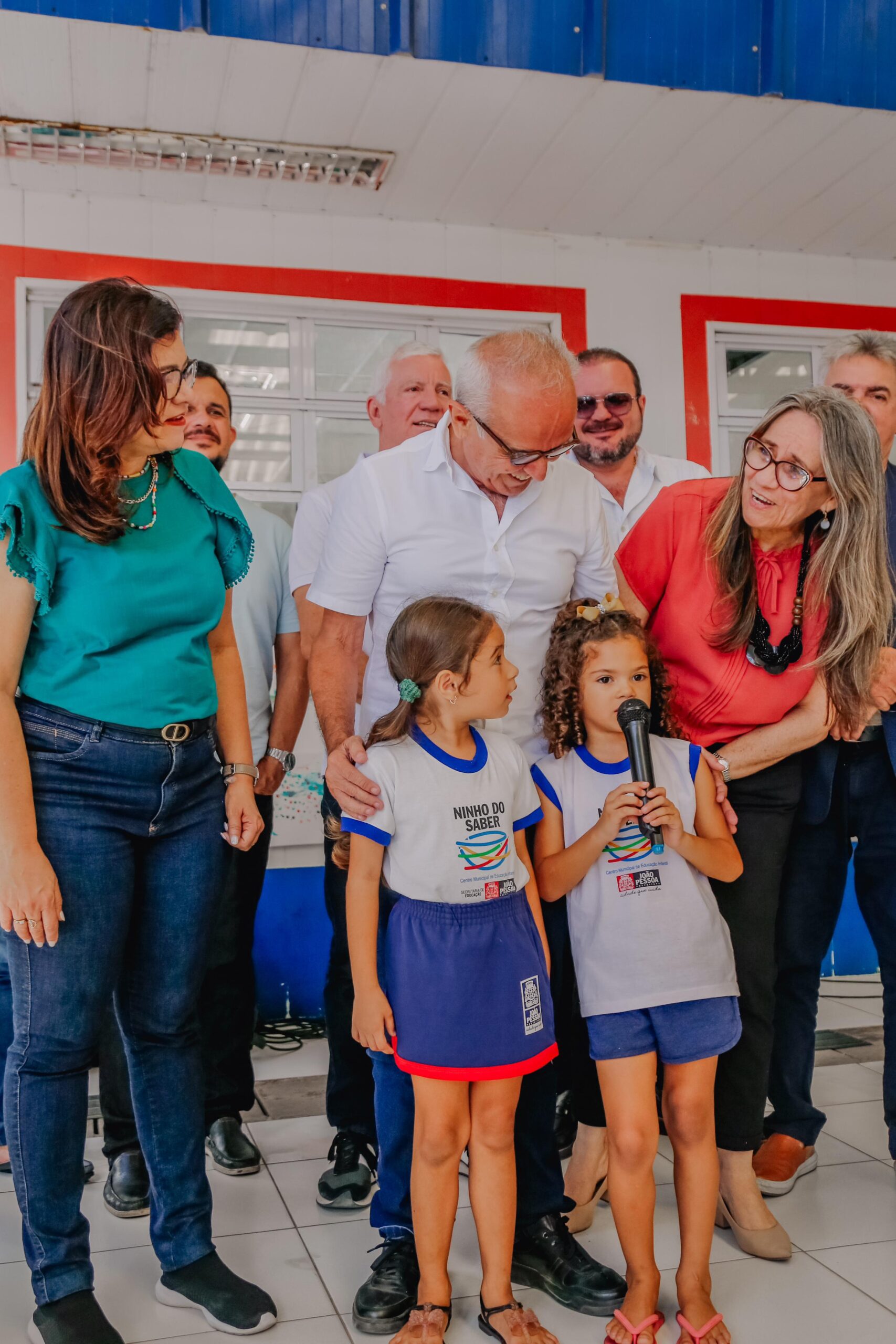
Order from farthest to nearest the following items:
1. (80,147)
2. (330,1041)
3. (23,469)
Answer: (80,147) → (330,1041) → (23,469)

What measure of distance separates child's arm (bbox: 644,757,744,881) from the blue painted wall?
2.37 m

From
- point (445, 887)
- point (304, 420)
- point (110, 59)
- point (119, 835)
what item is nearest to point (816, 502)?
point (445, 887)

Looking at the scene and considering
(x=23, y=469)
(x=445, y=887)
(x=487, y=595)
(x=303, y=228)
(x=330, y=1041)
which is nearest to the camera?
(x=23, y=469)

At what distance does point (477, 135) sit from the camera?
3.73m

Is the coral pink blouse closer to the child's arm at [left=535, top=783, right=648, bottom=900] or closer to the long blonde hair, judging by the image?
the long blonde hair

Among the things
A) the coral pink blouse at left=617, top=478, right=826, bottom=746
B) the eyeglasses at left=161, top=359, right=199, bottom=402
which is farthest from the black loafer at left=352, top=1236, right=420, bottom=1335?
the eyeglasses at left=161, top=359, right=199, bottom=402

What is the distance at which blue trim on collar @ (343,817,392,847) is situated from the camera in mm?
1884

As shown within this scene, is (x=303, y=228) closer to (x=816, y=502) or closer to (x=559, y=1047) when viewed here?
(x=816, y=502)

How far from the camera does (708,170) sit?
13.3 ft

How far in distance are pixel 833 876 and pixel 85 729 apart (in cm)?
164

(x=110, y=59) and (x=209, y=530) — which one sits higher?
(x=110, y=59)

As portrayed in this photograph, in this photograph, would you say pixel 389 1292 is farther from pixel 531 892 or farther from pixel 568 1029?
pixel 531 892

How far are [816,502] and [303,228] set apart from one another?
9.47ft

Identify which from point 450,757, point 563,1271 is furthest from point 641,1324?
point 450,757
